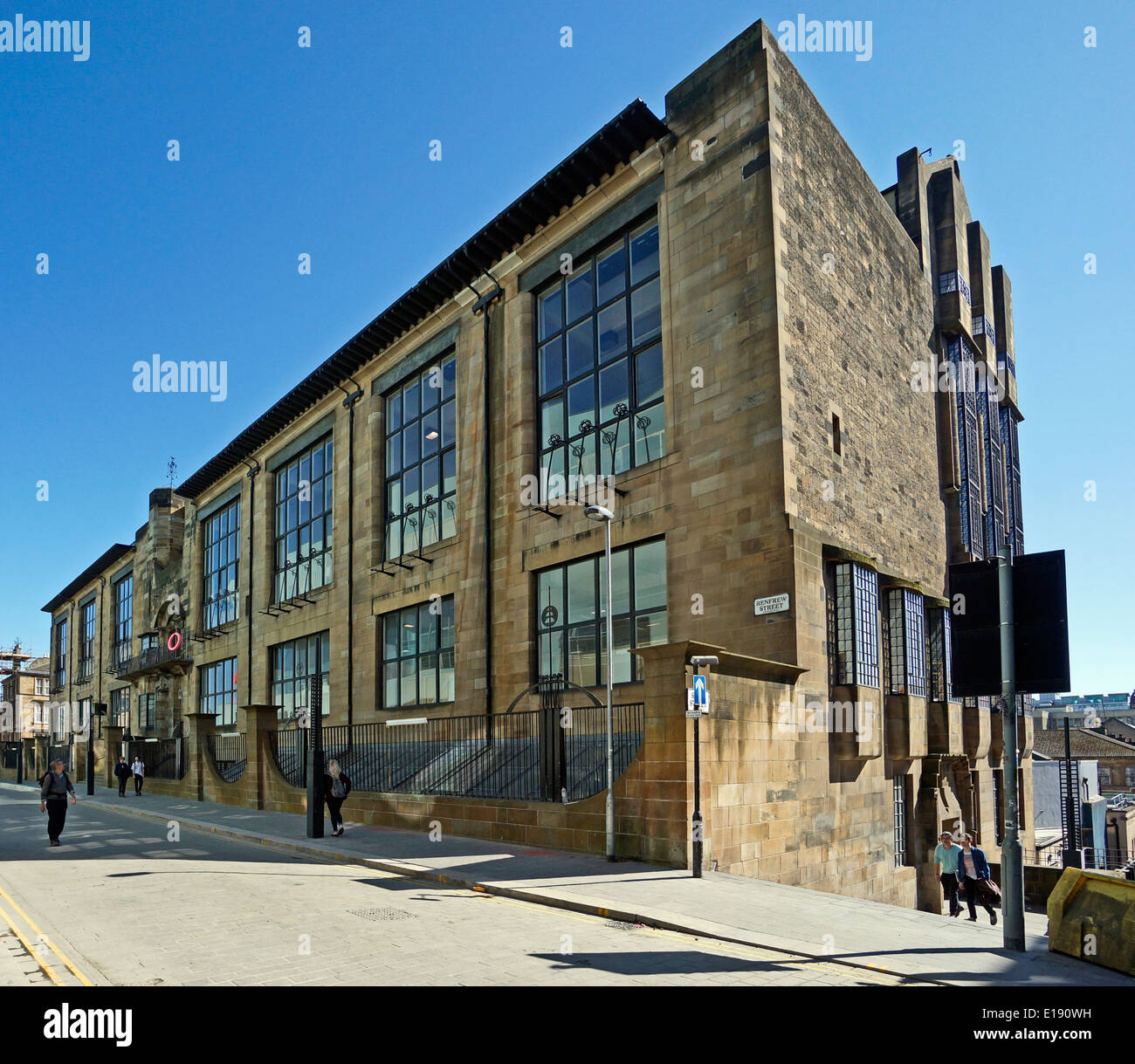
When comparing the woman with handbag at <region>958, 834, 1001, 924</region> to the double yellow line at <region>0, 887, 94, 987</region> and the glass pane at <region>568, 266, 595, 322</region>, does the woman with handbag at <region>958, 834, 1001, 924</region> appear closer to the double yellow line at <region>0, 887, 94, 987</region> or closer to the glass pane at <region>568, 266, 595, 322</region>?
the double yellow line at <region>0, 887, 94, 987</region>

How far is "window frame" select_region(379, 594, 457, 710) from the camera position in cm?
2636

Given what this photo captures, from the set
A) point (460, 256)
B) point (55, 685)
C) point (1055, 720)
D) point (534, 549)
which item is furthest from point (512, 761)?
point (1055, 720)

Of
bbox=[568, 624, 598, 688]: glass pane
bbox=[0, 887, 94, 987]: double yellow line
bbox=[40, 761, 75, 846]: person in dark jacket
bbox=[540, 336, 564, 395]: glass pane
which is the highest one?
bbox=[540, 336, 564, 395]: glass pane

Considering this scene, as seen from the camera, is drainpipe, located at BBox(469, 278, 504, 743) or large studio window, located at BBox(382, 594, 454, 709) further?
large studio window, located at BBox(382, 594, 454, 709)

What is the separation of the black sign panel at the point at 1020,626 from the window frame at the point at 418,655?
17086mm

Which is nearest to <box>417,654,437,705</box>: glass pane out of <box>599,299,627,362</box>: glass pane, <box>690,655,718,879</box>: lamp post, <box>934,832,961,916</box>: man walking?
<box>599,299,627,362</box>: glass pane

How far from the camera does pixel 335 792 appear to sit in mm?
18969

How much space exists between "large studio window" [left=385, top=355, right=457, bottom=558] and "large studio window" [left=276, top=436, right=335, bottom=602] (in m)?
4.48

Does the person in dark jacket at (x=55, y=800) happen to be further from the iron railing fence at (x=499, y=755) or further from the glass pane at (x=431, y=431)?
the glass pane at (x=431, y=431)

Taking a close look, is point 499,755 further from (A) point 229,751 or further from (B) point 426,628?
(A) point 229,751

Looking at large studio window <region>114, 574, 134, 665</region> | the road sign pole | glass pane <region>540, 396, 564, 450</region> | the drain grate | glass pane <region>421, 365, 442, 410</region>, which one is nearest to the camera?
the road sign pole

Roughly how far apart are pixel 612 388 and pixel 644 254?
3191mm

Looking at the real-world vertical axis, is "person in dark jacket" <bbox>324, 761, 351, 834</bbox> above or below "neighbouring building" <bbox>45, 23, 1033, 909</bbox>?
below
